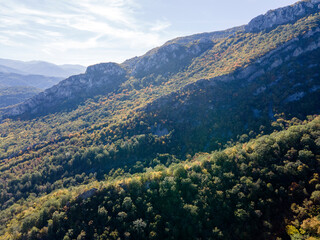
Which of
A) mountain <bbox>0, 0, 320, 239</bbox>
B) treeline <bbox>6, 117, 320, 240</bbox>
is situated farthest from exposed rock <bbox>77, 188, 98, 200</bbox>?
mountain <bbox>0, 0, 320, 239</bbox>

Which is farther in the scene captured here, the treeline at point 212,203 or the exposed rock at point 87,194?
the exposed rock at point 87,194

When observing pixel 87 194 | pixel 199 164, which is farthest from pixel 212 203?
pixel 87 194

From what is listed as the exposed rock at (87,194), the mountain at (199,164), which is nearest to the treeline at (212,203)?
the exposed rock at (87,194)

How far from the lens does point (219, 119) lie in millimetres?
136500

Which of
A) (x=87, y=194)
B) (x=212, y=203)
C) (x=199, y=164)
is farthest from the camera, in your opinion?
(x=199, y=164)

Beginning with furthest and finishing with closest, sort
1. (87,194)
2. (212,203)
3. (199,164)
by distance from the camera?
(199,164) < (87,194) < (212,203)

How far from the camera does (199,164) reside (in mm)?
88312

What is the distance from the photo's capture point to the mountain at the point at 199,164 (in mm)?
64812

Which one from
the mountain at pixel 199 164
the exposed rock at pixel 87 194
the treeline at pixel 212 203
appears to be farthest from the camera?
the exposed rock at pixel 87 194

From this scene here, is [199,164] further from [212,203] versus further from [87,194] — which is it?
[87,194]

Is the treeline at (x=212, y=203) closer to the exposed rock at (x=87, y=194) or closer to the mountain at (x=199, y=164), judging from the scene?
the exposed rock at (x=87, y=194)

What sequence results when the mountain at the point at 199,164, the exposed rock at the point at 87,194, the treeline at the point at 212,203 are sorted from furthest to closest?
1. the exposed rock at the point at 87,194
2. the mountain at the point at 199,164
3. the treeline at the point at 212,203

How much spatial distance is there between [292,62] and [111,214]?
588 ft

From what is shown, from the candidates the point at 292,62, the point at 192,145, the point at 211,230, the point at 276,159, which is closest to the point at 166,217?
the point at 211,230
